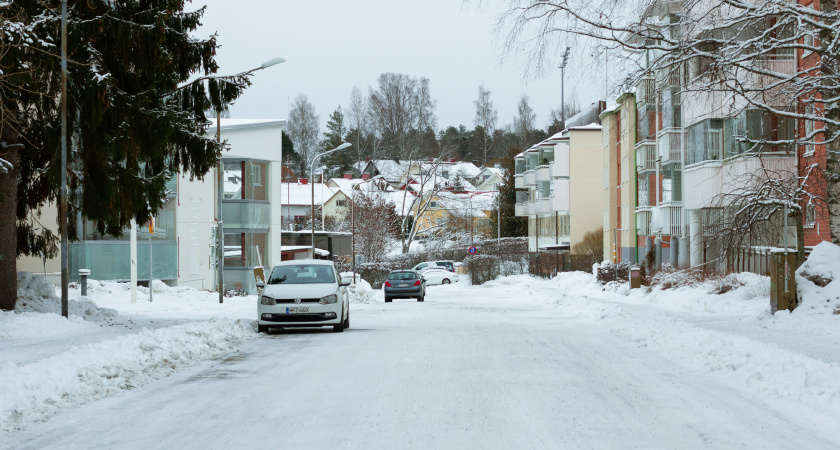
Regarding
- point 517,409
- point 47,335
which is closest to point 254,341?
point 47,335

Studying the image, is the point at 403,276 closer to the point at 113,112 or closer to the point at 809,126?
the point at 809,126

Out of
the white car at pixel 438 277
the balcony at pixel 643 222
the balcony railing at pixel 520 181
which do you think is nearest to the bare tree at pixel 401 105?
the balcony railing at pixel 520 181

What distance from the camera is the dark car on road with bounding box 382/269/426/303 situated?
42.8 m

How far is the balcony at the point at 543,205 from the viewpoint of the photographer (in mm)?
78588

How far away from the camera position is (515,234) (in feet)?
335

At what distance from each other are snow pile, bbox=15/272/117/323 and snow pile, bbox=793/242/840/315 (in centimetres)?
1501

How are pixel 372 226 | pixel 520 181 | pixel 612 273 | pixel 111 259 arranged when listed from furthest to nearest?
pixel 520 181
pixel 372 226
pixel 612 273
pixel 111 259

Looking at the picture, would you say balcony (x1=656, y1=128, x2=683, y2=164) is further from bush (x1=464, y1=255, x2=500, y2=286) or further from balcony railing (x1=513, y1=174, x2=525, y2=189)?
balcony railing (x1=513, y1=174, x2=525, y2=189)

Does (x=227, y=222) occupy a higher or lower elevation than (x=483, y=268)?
higher

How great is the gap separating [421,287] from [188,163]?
22.8 meters

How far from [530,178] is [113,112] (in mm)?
67741

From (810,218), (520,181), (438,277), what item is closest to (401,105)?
(520,181)

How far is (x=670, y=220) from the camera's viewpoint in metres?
42.9

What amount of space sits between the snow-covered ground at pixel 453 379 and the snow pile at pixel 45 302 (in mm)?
64
